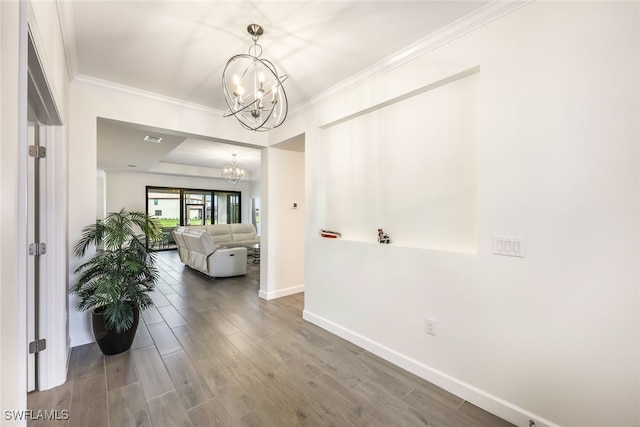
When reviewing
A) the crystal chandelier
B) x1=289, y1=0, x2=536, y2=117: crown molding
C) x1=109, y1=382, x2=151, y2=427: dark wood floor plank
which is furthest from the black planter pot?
x1=289, y1=0, x2=536, y2=117: crown molding

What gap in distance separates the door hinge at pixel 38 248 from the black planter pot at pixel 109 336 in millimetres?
738

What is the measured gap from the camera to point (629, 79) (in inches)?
53.5

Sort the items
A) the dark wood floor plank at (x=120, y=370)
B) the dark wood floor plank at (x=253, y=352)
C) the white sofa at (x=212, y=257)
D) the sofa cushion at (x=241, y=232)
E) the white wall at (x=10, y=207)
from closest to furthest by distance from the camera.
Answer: the white wall at (x=10, y=207), the dark wood floor plank at (x=120, y=370), the dark wood floor plank at (x=253, y=352), the white sofa at (x=212, y=257), the sofa cushion at (x=241, y=232)

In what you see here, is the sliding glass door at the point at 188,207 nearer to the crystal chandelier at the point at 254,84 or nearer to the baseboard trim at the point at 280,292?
the baseboard trim at the point at 280,292

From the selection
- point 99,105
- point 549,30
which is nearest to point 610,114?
point 549,30

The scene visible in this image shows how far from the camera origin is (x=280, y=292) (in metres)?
4.11

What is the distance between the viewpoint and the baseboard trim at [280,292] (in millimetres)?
4000

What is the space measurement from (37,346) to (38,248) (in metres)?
0.70

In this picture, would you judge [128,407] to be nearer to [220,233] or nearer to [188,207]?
[220,233]

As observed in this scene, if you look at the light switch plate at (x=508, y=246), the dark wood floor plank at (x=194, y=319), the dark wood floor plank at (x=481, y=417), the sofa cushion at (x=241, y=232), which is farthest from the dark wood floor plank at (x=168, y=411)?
the sofa cushion at (x=241, y=232)

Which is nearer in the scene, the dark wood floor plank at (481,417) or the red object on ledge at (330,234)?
the dark wood floor plank at (481,417)

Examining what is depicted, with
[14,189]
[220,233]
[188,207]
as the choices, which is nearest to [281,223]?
[14,189]

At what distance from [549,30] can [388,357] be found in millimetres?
2576

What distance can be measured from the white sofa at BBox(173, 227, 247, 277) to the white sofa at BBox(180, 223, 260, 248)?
1.98 metres
